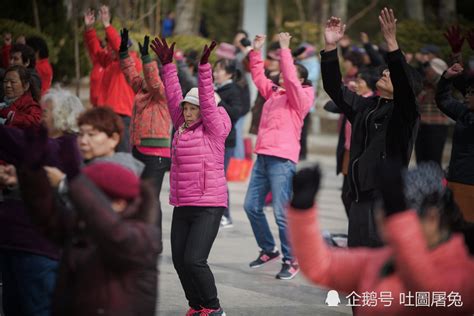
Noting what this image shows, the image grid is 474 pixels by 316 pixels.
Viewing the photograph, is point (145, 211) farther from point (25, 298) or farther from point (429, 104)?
point (429, 104)

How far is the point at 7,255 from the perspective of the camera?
19.6ft

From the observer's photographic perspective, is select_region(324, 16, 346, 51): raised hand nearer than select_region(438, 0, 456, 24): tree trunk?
Yes

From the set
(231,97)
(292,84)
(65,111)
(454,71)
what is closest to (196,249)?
(65,111)

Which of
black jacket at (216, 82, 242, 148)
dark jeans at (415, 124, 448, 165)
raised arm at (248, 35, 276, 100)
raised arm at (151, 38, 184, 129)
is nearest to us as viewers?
raised arm at (151, 38, 184, 129)

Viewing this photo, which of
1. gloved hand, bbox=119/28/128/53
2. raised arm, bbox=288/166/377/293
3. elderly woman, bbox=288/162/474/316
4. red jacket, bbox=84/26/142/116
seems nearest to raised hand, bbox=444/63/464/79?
gloved hand, bbox=119/28/128/53

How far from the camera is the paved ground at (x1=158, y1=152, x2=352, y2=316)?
829 centimetres

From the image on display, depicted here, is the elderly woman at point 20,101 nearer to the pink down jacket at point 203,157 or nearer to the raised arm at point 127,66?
the pink down jacket at point 203,157

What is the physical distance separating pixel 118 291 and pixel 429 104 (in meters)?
10.5

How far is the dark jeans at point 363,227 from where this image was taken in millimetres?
7430

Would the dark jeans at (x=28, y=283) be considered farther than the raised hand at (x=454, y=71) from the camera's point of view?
No

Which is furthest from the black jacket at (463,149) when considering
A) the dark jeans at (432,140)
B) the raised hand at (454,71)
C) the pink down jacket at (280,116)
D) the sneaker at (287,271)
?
the dark jeans at (432,140)

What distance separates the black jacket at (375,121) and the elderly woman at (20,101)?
2.07m

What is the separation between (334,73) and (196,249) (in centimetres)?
156

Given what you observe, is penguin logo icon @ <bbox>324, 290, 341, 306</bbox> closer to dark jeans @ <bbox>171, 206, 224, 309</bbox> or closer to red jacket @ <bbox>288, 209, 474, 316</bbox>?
dark jeans @ <bbox>171, 206, 224, 309</bbox>
